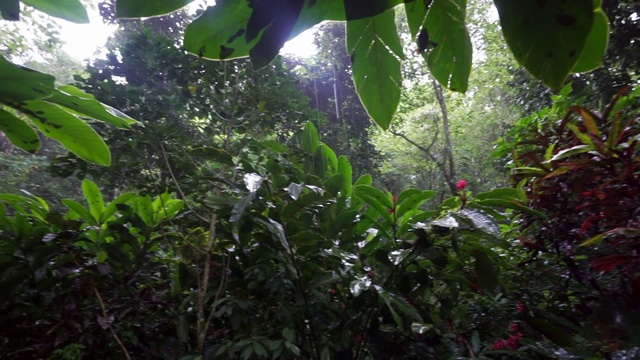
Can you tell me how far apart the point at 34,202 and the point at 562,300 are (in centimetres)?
176

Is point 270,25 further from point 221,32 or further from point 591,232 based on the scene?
point 591,232

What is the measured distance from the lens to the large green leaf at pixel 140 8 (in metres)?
0.39

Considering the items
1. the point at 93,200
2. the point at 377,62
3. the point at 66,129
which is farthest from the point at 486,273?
the point at 93,200

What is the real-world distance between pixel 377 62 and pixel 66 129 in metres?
0.69

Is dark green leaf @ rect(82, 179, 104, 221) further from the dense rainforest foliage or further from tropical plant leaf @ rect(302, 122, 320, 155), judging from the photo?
tropical plant leaf @ rect(302, 122, 320, 155)

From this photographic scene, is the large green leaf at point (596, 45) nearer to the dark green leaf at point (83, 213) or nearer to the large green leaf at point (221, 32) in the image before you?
the large green leaf at point (221, 32)

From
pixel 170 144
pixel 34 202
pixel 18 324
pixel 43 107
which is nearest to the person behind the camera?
pixel 43 107

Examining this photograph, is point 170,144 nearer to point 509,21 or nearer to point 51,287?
point 51,287

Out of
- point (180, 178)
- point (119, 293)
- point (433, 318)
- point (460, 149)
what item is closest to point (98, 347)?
point (119, 293)

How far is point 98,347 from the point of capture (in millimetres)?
1200

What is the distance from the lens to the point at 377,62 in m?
0.48

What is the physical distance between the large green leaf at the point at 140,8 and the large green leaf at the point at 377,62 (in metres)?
0.20

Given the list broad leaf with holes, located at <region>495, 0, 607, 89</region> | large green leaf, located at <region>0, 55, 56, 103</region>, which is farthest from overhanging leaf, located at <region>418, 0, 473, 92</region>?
large green leaf, located at <region>0, 55, 56, 103</region>

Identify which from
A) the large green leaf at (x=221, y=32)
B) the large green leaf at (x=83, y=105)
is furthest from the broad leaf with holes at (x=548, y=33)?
the large green leaf at (x=83, y=105)
